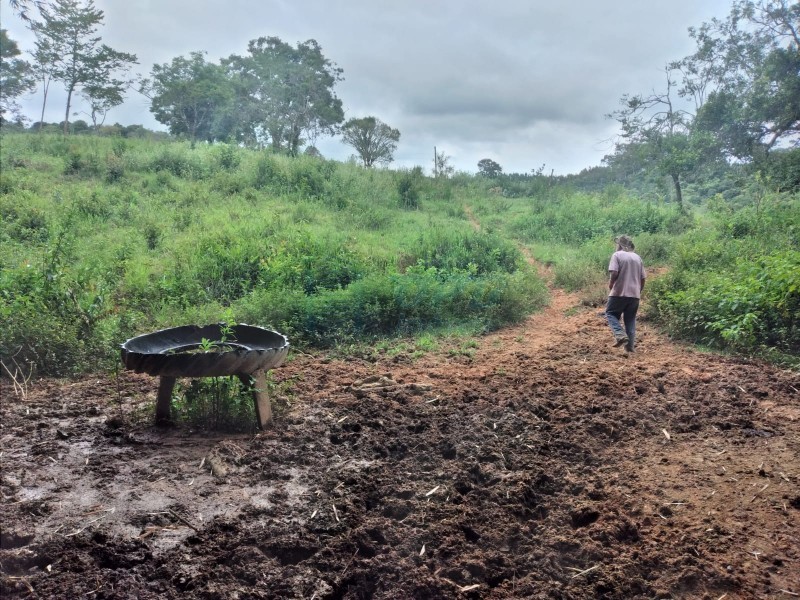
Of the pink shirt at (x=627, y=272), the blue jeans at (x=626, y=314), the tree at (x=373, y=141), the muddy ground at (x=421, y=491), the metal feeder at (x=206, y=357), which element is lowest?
the muddy ground at (x=421, y=491)

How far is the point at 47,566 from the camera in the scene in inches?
94.1

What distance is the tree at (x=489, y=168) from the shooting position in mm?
22438

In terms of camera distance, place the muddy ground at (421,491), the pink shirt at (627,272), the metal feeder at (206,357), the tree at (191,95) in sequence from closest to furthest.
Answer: the muddy ground at (421,491) → the metal feeder at (206,357) → the pink shirt at (627,272) → the tree at (191,95)

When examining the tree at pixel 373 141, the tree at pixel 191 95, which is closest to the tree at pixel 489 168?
the tree at pixel 373 141

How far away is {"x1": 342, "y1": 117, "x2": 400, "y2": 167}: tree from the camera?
699 inches

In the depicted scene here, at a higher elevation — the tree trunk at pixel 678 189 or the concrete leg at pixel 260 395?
the tree trunk at pixel 678 189

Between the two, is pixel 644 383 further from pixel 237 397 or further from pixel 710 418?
pixel 237 397

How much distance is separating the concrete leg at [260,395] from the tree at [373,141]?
14.5m

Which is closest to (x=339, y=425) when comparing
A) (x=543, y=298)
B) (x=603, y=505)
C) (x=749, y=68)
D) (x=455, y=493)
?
(x=455, y=493)

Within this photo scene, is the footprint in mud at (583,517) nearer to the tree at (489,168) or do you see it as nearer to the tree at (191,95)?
the tree at (191,95)

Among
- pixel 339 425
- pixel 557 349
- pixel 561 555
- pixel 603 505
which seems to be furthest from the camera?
pixel 557 349

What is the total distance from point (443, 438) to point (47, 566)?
2.44 metres

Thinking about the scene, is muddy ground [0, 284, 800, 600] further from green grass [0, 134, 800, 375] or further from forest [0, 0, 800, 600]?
green grass [0, 134, 800, 375]

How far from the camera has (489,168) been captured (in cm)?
2255
